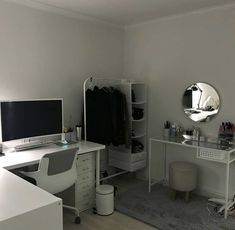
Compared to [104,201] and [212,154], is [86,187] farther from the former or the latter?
[212,154]

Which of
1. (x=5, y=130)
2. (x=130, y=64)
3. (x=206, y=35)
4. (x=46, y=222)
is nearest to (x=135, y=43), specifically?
(x=130, y=64)

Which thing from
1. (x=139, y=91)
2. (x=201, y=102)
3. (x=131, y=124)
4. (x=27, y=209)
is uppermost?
(x=139, y=91)

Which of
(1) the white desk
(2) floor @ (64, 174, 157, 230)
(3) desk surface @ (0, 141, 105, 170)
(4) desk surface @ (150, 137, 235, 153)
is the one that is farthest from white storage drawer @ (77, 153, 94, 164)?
(1) the white desk

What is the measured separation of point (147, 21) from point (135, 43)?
0.39m

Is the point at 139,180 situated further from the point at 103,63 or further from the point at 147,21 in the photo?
the point at 147,21

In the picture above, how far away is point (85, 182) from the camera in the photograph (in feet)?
10.2

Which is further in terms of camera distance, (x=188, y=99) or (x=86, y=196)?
(x=188, y=99)

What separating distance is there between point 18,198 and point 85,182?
148 cm

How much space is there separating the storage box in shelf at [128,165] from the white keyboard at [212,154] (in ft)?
3.61

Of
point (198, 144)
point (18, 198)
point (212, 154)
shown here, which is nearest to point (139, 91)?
point (198, 144)

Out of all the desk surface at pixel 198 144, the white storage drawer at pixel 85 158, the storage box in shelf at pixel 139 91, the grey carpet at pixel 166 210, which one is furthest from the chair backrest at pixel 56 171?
the storage box in shelf at pixel 139 91

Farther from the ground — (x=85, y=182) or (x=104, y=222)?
(x=85, y=182)

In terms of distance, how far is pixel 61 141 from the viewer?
11.0 feet

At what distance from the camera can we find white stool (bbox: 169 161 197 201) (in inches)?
131
